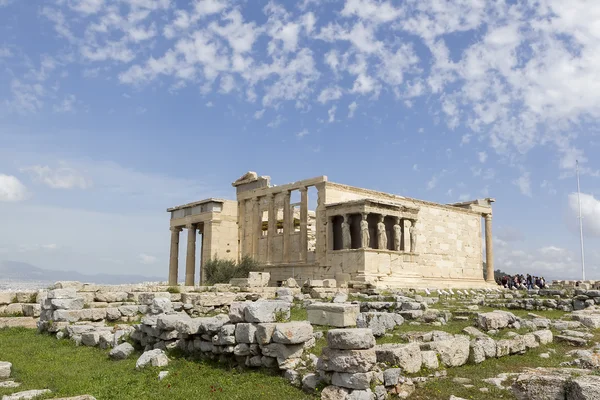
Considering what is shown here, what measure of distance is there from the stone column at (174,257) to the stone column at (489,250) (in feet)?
70.2

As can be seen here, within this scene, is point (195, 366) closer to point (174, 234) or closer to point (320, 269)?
point (320, 269)

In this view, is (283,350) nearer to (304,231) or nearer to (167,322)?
(167,322)

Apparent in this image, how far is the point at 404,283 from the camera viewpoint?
28625mm

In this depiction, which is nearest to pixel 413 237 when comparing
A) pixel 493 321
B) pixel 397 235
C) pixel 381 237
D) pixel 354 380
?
pixel 397 235

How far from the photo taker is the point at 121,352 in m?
10.6

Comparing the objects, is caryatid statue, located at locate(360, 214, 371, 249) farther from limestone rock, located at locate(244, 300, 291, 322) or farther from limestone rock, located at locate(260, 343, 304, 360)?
limestone rock, located at locate(260, 343, 304, 360)

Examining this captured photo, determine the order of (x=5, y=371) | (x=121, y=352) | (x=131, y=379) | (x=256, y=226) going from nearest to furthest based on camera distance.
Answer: (x=131, y=379)
(x=5, y=371)
(x=121, y=352)
(x=256, y=226)

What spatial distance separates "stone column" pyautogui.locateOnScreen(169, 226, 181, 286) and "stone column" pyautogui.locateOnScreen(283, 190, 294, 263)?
8.56 metres

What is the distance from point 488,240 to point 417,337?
30856mm

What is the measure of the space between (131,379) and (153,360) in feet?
2.71

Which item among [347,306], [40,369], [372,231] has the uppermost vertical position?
[372,231]

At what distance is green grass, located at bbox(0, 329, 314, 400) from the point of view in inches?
306

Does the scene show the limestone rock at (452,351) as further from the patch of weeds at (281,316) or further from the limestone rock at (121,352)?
the limestone rock at (121,352)

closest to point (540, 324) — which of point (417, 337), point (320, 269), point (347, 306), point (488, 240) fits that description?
point (417, 337)
